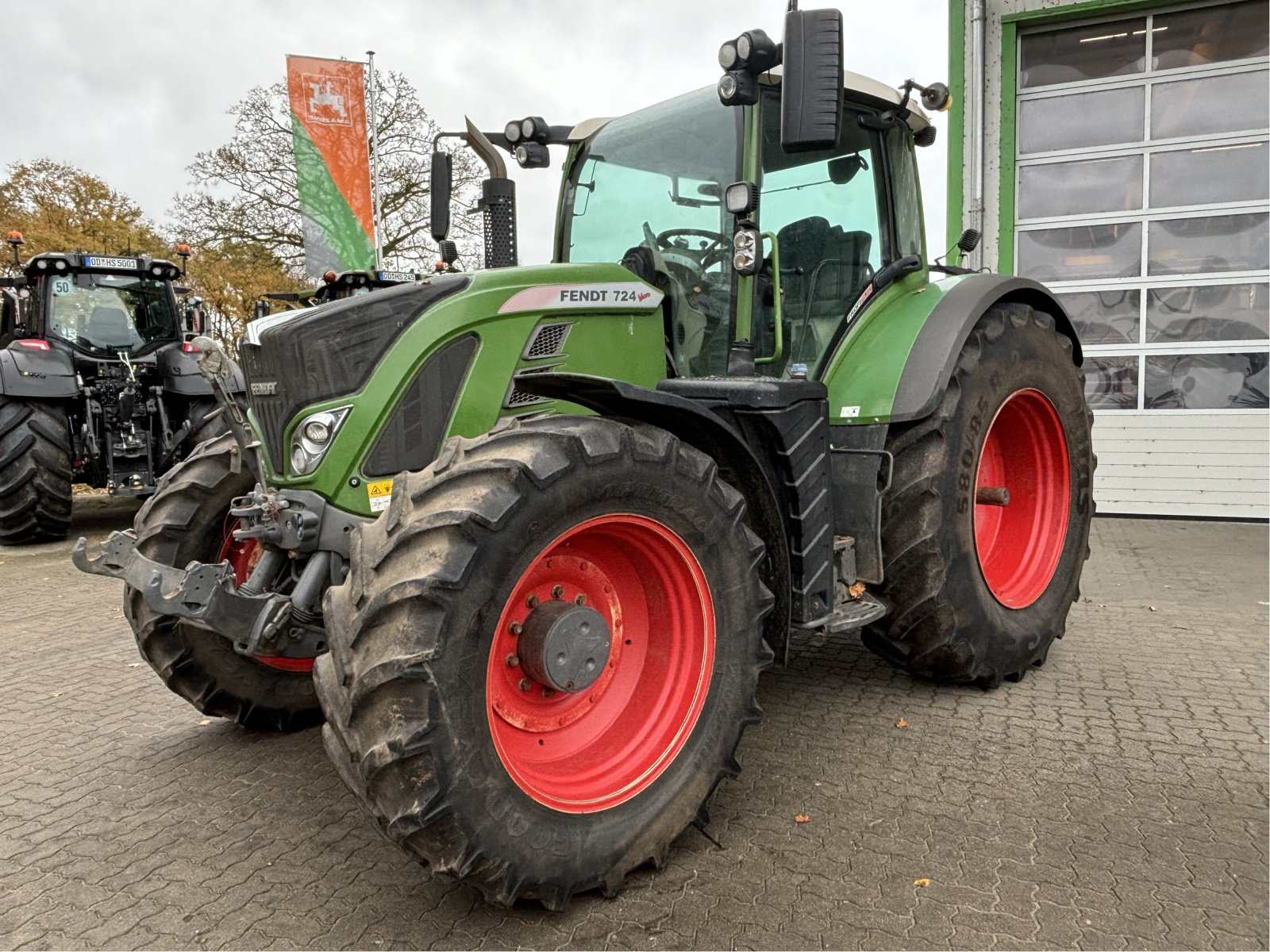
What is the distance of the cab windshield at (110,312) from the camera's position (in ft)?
30.6

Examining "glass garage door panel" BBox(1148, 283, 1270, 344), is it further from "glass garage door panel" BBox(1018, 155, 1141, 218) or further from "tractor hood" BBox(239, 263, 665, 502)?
"tractor hood" BBox(239, 263, 665, 502)

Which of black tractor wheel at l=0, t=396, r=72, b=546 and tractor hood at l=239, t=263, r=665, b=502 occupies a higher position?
tractor hood at l=239, t=263, r=665, b=502

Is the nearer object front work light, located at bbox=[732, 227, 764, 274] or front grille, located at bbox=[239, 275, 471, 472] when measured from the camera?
front grille, located at bbox=[239, 275, 471, 472]

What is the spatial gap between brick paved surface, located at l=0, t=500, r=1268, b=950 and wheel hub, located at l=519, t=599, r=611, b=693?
56 centimetres

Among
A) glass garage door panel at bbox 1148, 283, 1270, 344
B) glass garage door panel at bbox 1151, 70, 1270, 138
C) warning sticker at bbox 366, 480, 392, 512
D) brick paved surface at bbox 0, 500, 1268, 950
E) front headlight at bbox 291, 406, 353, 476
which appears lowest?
brick paved surface at bbox 0, 500, 1268, 950

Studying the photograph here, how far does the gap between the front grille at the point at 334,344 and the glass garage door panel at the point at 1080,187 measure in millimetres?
7213

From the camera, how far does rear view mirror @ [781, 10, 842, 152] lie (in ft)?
8.34

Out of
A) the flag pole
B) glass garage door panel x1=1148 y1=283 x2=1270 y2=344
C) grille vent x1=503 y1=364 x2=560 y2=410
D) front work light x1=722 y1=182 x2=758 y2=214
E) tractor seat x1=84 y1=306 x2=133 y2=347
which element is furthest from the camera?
the flag pole

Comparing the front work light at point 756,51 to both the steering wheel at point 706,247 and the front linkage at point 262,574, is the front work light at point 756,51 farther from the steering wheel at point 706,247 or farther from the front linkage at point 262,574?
the front linkage at point 262,574

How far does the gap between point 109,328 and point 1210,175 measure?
10.3m

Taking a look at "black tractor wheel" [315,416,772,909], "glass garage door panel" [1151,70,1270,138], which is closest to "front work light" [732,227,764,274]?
"black tractor wheel" [315,416,772,909]

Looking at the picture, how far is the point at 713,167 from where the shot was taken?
3299 mm

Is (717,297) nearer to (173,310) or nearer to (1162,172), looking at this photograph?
(1162,172)

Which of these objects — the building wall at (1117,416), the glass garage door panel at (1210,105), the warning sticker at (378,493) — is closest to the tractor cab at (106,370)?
the warning sticker at (378,493)
